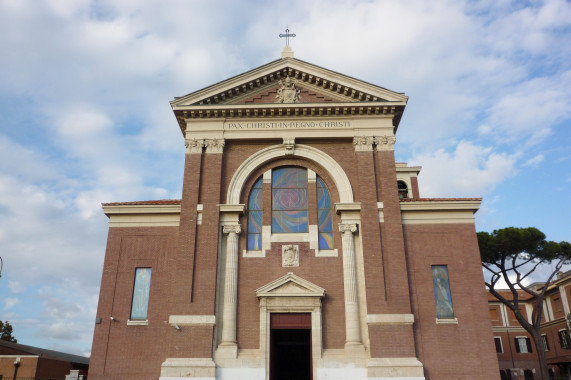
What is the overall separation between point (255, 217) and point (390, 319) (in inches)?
290

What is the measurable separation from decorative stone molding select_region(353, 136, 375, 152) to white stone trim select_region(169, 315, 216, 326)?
10.0 metres

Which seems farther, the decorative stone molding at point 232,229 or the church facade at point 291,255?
the decorative stone molding at point 232,229

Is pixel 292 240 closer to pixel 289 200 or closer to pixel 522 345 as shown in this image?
pixel 289 200

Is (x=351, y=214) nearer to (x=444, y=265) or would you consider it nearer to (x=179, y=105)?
(x=444, y=265)

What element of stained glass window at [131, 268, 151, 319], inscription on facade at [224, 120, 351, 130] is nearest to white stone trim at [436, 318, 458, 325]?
inscription on facade at [224, 120, 351, 130]

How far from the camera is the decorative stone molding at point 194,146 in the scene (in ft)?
73.1

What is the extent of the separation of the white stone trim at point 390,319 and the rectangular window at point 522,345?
3934 cm

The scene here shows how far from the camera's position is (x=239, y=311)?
19.9 meters

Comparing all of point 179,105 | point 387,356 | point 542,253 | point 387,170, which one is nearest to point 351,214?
point 387,170

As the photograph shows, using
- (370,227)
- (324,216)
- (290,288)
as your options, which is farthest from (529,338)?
(290,288)

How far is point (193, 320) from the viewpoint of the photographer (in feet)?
63.2

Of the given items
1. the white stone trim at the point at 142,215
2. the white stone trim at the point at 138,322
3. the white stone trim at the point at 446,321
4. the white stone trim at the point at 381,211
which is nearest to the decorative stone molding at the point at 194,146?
the white stone trim at the point at 142,215

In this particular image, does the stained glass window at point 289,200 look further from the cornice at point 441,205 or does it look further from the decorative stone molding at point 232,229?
the cornice at point 441,205

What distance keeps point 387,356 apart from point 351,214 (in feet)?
20.1
